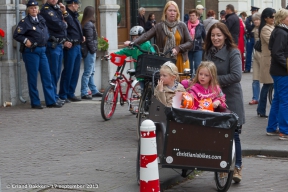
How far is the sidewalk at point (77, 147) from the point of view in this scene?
748cm

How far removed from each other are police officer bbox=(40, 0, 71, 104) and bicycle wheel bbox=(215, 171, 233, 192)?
657 centimetres

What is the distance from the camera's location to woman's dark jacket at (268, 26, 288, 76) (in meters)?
9.76

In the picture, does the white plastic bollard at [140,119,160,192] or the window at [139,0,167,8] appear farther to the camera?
the window at [139,0,167,8]

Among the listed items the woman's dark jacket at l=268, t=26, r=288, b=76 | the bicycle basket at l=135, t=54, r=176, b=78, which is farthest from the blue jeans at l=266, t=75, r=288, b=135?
the bicycle basket at l=135, t=54, r=176, b=78

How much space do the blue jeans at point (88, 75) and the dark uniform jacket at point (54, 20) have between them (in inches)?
53.8

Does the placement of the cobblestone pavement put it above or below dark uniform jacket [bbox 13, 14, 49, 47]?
below

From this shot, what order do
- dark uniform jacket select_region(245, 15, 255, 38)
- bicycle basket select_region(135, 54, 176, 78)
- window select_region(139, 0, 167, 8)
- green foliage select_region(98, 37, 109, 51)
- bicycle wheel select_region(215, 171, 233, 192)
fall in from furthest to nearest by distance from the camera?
window select_region(139, 0, 167, 8) → dark uniform jacket select_region(245, 15, 255, 38) → green foliage select_region(98, 37, 109, 51) → bicycle basket select_region(135, 54, 176, 78) → bicycle wheel select_region(215, 171, 233, 192)

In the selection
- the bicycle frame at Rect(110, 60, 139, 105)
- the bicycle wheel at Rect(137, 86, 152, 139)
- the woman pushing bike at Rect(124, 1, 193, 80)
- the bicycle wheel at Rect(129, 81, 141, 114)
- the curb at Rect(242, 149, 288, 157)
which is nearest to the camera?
the curb at Rect(242, 149, 288, 157)

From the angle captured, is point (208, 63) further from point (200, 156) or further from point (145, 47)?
→ point (145, 47)

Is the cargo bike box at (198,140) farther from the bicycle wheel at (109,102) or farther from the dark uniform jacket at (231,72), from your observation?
the bicycle wheel at (109,102)

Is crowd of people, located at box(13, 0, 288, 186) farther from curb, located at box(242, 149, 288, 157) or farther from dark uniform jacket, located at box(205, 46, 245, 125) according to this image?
curb, located at box(242, 149, 288, 157)

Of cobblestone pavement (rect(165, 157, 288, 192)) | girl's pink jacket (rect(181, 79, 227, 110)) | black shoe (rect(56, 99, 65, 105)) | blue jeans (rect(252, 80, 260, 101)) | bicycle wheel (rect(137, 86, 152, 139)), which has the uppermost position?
girl's pink jacket (rect(181, 79, 227, 110))

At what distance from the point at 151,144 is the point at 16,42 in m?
8.11

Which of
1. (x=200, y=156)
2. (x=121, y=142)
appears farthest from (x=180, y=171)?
(x=121, y=142)
